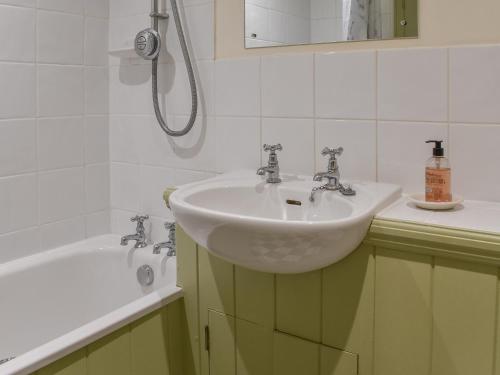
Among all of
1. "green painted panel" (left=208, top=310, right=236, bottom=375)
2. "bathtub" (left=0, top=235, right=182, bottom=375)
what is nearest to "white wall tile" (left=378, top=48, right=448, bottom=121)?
"green painted panel" (left=208, top=310, right=236, bottom=375)

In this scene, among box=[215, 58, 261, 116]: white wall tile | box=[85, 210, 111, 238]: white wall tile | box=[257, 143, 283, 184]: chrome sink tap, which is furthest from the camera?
box=[85, 210, 111, 238]: white wall tile

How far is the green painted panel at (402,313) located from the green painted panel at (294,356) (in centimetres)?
16

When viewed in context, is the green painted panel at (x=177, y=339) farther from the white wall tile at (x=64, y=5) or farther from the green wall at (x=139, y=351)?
the white wall tile at (x=64, y=5)

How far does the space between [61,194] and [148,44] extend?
67 centimetres

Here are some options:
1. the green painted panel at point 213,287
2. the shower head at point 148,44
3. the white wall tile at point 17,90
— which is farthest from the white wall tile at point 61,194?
the green painted panel at point 213,287

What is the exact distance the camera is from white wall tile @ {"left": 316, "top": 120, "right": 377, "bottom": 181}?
1354 millimetres

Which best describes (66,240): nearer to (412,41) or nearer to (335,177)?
(335,177)

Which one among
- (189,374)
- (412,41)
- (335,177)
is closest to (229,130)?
(335,177)

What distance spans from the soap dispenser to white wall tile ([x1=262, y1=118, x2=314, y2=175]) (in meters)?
0.39

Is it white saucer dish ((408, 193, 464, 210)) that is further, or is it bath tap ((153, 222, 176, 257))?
bath tap ((153, 222, 176, 257))

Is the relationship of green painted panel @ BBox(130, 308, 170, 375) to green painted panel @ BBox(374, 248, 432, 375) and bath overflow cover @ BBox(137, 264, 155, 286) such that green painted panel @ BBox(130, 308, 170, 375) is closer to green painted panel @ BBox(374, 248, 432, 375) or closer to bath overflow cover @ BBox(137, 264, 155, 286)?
bath overflow cover @ BBox(137, 264, 155, 286)

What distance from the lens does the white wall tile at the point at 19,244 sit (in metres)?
1.70

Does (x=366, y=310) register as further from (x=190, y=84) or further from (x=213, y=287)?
(x=190, y=84)

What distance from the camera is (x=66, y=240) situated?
1.91m
